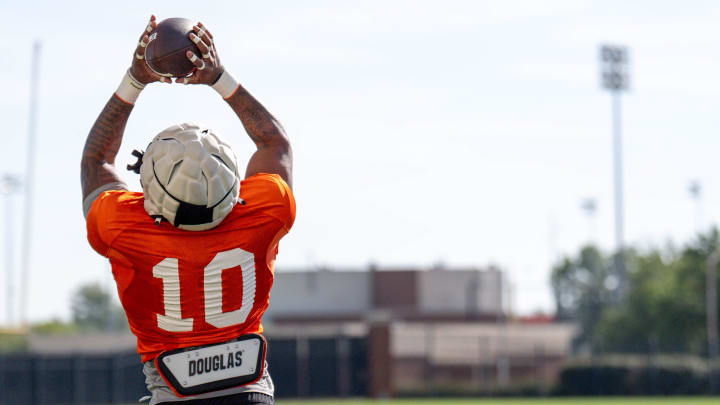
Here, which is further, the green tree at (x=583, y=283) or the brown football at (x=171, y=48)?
the green tree at (x=583, y=283)

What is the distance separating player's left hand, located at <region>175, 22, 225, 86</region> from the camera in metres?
4.32

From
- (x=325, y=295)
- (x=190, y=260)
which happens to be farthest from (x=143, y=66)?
(x=325, y=295)

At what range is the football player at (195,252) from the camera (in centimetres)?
398

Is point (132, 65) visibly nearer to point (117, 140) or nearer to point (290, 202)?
point (117, 140)

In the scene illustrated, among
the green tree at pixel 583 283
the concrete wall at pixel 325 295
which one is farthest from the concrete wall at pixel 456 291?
the green tree at pixel 583 283

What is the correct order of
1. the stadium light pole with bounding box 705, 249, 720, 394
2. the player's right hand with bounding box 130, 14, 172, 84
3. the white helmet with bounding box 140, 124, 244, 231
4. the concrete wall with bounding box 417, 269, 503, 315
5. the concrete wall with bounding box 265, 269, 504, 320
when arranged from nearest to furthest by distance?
1. the white helmet with bounding box 140, 124, 244, 231
2. the player's right hand with bounding box 130, 14, 172, 84
3. the stadium light pole with bounding box 705, 249, 720, 394
4. the concrete wall with bounding box 417, 269, 503, 315
5. the concrete wall with bounding box 265, 269, 504, 320

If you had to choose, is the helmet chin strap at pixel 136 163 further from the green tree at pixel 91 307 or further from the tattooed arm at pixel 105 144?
the green tree at pixel 91 307

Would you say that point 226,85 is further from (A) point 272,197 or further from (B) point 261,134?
(A) point 272,197

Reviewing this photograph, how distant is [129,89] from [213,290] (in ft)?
2.62

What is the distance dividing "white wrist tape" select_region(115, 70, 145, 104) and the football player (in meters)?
0.10

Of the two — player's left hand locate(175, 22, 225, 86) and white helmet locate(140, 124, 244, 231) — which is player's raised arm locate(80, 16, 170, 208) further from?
white helmet locate(140, 124, 244, 231)

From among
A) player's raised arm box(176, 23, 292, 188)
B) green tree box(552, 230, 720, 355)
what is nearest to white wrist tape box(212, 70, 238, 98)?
player's raised arm box(176, 23, 292, 188)

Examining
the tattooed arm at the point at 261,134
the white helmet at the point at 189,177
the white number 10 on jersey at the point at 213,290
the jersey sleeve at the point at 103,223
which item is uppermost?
the tattooed arm at the point at 261,134

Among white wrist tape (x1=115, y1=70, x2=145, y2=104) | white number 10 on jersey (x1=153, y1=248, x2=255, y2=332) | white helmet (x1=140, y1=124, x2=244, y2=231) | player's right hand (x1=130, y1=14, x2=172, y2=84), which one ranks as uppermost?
player's right hand (x1=130, y1=14, x2=172, y2=84)
